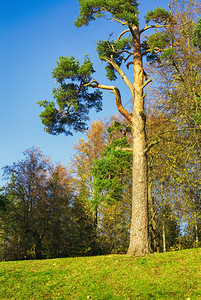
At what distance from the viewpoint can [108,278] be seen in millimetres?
6715

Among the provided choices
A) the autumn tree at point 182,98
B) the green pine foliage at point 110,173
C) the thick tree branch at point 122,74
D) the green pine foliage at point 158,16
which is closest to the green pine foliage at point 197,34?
the autumn tree at point 182,98

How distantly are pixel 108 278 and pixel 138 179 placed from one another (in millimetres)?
4004

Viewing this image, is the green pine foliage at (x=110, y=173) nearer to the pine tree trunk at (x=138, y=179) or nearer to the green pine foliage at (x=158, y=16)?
the pine tree trunk at (x=138, y=179)

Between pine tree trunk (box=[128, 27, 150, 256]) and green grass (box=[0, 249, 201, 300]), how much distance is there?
0.67 meters

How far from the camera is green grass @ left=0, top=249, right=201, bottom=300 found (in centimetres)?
588

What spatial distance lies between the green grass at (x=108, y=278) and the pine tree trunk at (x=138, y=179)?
67 cm

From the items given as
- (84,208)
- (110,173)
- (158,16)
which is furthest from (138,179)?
(84,208)

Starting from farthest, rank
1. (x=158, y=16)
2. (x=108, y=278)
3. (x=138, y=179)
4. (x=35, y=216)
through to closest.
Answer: (x=35, y=216) → (x=158, y=16) → (x=138, y=179) → (x=108, y=278)

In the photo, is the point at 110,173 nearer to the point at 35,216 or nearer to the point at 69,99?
the point at 69,99

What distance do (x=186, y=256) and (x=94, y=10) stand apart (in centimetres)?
1062

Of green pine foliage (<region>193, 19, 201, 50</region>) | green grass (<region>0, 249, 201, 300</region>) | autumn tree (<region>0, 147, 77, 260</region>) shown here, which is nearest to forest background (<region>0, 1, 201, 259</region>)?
autumn tree (<region>0, 147, 77, 260</region>)

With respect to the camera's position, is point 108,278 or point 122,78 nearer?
point 108,278

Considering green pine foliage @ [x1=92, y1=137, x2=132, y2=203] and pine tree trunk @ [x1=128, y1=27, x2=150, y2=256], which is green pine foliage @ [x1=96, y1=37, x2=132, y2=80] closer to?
pine tree trunk @ [x1=128, y1=27, x2=150, y2=256]

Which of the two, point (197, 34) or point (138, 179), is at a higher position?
point (197, 34)
